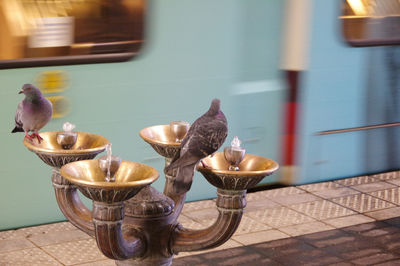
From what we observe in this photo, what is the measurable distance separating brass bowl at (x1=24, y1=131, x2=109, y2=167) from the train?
1.80 meters

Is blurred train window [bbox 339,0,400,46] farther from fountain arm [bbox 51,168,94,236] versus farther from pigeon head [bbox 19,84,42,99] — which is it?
fountain arm [bbox 51,168,94,236]

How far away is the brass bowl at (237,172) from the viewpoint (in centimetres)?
258

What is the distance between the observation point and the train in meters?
4.79

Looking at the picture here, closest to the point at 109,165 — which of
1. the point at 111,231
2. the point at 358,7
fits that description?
the point at 111,231

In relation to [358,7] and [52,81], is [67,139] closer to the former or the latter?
[52,81]

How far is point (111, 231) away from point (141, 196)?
372mm

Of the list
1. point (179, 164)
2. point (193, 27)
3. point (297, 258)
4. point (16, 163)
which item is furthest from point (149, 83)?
point (179, 164)

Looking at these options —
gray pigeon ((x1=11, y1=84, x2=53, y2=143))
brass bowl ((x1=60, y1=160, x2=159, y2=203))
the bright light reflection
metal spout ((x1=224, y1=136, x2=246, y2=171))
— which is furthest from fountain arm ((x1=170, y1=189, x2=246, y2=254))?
the bright light reflection

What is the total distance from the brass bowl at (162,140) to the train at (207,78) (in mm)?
1891

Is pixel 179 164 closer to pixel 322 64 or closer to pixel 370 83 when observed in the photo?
pixel 322 64

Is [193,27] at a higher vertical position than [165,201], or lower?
higher

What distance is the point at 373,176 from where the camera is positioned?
22.0 ft

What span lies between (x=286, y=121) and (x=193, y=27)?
51.6 inches

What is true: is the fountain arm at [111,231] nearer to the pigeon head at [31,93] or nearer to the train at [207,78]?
the pigeon head at [31,93]
